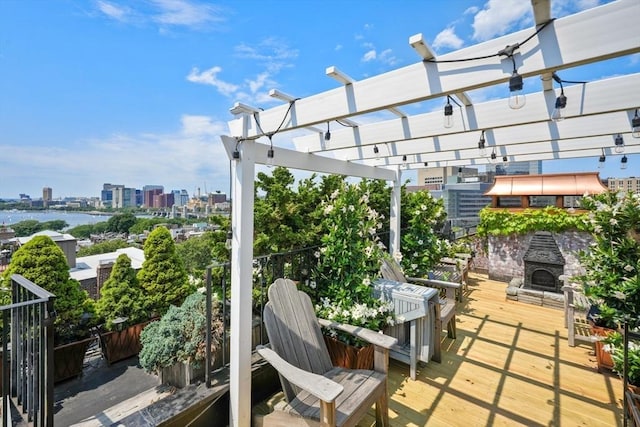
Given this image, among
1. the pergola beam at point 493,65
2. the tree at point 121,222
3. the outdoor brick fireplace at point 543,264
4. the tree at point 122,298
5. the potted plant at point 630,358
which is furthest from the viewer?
the tree at point 121,222

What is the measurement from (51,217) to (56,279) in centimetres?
1147

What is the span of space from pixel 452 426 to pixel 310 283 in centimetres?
168

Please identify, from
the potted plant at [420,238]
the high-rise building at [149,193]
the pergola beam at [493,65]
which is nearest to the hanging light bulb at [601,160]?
the potted plant at [420,238]

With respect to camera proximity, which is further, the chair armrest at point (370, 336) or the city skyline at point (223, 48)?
the chair armrest at point (370, 336)

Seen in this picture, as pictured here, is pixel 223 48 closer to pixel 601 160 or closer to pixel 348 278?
pixel 348 278

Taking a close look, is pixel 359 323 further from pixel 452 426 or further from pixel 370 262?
pixel 452 426

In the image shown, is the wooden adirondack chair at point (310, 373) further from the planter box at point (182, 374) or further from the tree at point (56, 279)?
the tree at point (56, 279)

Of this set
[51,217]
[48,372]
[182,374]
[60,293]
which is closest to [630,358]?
[182,374]

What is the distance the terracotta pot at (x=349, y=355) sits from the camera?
2586 mm

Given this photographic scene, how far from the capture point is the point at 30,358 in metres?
1.76

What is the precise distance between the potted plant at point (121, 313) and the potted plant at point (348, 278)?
280 cm

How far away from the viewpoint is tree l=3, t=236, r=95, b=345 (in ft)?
11.2

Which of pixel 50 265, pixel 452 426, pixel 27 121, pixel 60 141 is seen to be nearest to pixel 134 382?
pixel 50 265

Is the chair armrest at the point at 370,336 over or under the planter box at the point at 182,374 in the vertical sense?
over
